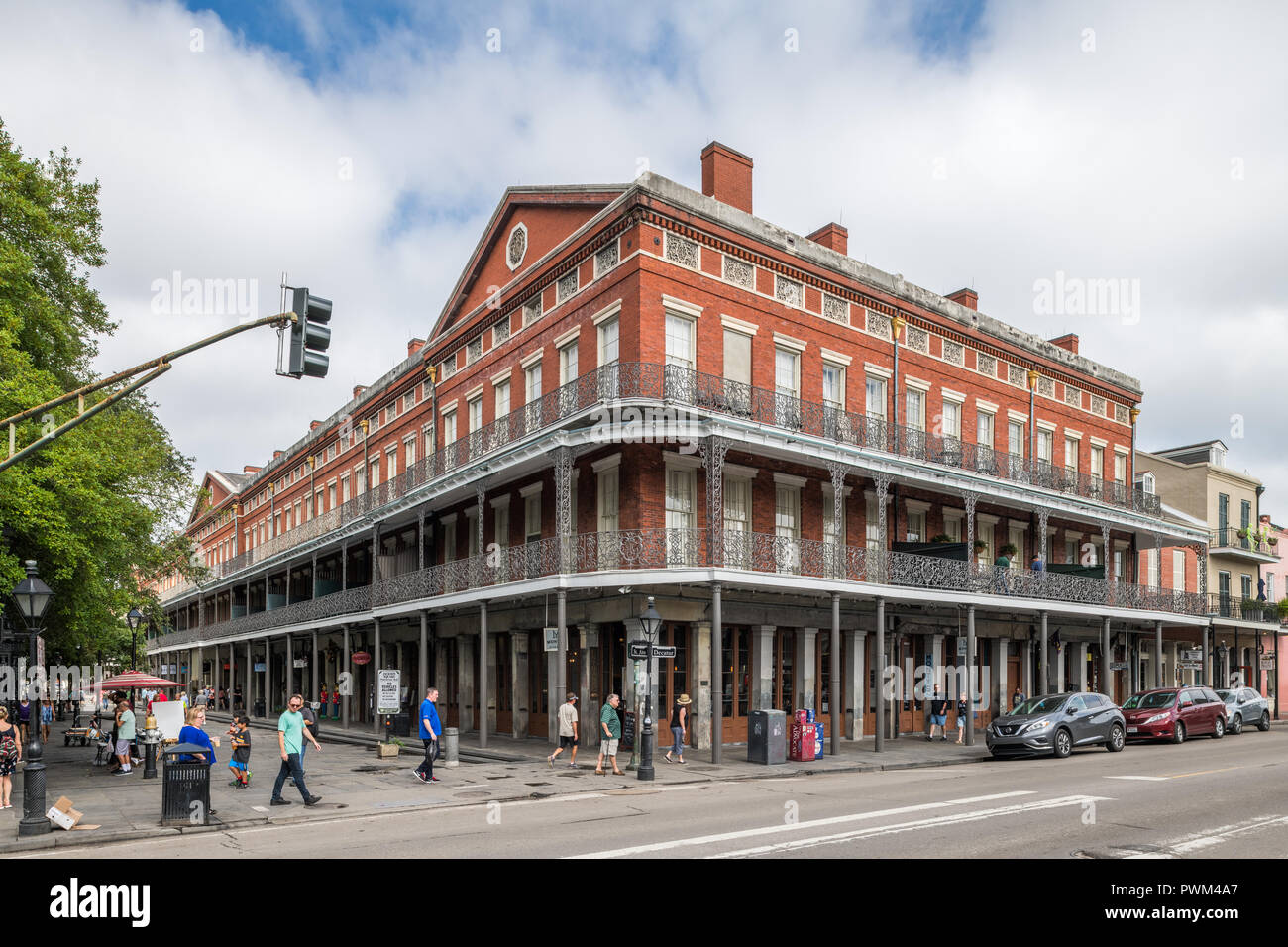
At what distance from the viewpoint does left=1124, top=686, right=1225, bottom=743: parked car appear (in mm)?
26156

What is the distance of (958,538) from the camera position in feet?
96.1

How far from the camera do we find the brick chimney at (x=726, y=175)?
2506 centimetres

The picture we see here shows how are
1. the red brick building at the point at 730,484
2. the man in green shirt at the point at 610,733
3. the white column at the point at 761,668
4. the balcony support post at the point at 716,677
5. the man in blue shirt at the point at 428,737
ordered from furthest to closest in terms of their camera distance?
the white column at the point at 761,668 → the red brick building at the point at 730,484 → the balcony support post at the point at 716,677 → the man in green shirt at the point at 610,733 → the man in blue shirt at the point at 428,737

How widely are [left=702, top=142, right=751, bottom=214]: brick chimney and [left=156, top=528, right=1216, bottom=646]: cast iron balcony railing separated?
8.85 m

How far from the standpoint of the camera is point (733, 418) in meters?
22.1

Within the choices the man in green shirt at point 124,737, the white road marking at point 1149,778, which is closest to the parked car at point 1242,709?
the white road marking at point 1149,778

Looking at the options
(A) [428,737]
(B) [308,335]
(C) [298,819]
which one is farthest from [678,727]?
(B) [308,335]

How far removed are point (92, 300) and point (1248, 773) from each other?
27414 mm

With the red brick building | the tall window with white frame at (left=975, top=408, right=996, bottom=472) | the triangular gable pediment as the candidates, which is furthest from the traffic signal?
the tall window with white frame at (left=975, top=408, right=996, bottom=472)

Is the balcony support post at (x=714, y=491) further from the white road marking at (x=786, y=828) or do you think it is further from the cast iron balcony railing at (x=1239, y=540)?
the cast iron balcony railing at (x=1239, y=540)

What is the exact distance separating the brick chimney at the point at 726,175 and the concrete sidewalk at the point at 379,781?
13.4 metres

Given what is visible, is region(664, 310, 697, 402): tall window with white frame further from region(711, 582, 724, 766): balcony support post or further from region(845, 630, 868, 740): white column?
region(845, 630, 868, 740): white column
